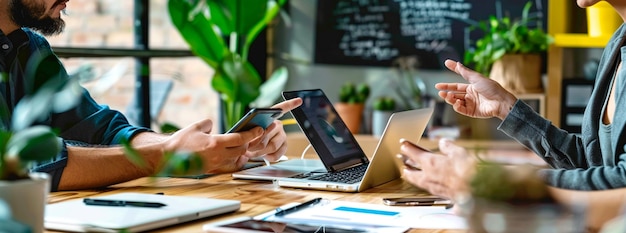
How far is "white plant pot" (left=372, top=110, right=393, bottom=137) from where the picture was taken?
439cm

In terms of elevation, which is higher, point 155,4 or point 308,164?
point 155,4

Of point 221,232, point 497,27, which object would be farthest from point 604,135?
point 497,27

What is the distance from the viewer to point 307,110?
2277 millimetres

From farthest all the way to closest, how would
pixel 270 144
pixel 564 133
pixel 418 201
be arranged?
1. pixel 270 144
2. pixel 564 133
3. pixel 418 201

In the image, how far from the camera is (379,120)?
4418 millimetres

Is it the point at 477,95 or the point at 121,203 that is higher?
the point at 477,95

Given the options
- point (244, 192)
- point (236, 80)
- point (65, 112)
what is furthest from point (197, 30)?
point (244, 192)

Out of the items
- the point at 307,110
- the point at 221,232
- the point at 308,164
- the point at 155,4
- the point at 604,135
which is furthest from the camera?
the point at 155,4

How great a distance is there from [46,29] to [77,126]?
29cm

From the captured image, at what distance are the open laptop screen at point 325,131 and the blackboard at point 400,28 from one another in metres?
2.05

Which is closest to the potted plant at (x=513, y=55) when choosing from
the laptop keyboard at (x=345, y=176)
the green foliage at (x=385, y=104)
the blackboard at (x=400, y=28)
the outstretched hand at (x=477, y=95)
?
the blackboard at (x=400, y=28)

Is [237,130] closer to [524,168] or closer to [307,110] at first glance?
[307,110]

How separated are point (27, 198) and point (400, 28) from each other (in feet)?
11.1

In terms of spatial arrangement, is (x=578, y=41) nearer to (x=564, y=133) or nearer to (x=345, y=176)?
(x=564, y=133)
